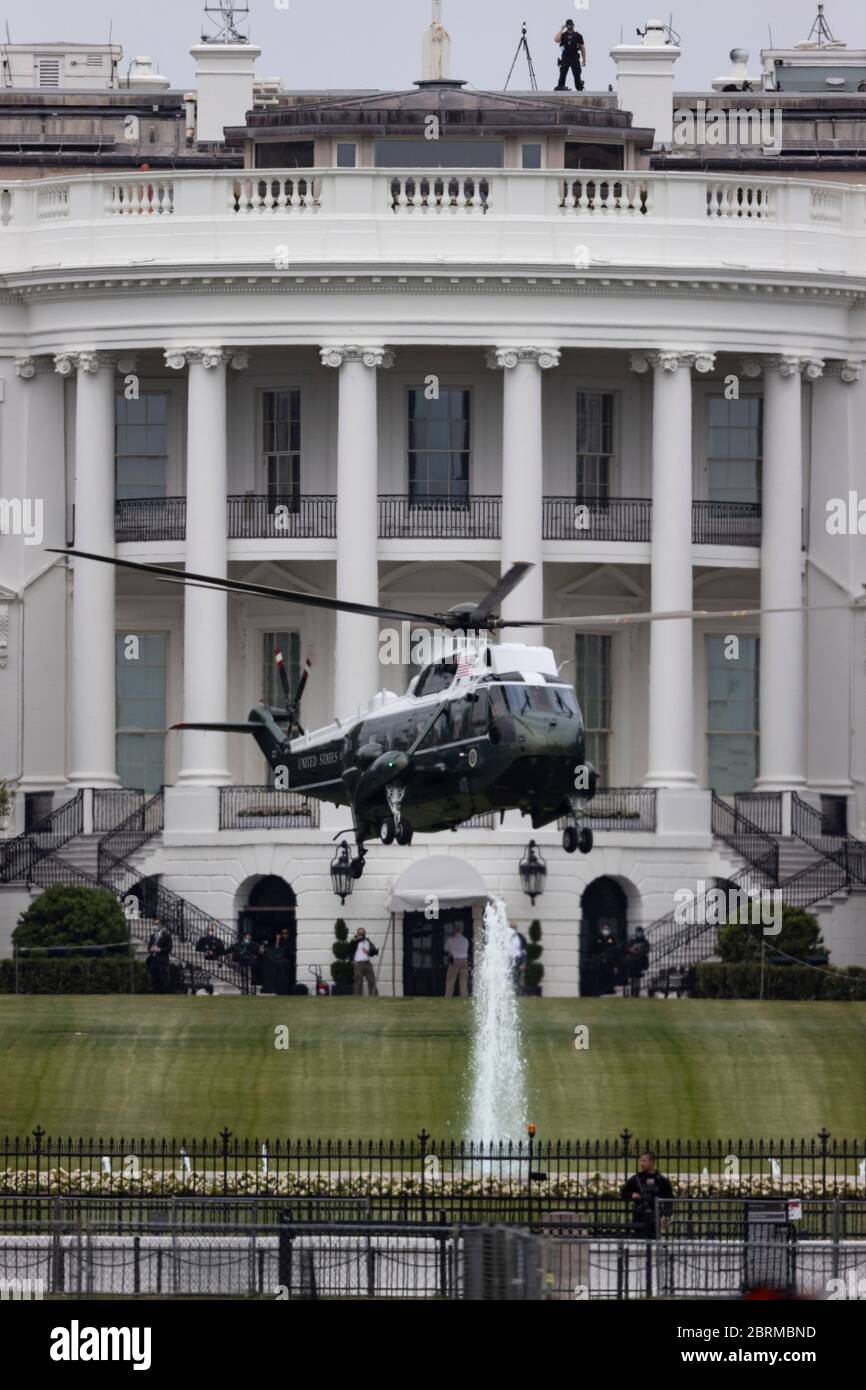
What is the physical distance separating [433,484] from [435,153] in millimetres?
6531

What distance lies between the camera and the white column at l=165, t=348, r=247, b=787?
90.8 meters

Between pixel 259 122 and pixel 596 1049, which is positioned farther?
pixel 259 122

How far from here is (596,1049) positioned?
73812 millimetres

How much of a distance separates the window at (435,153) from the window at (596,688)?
956 cm

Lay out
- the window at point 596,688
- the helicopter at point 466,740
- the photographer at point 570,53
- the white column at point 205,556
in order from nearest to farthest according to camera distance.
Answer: the helicopter at point 466,740 < the white column at point 205,556 < the window at point 596,688 < the photographer at point 570,53

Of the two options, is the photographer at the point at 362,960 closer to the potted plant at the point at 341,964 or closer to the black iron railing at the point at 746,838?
the potted plant at the point at 341,964

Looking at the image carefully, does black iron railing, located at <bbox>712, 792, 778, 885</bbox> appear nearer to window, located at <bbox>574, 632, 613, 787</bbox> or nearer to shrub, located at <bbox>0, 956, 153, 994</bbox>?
window, located at <bbox>574, 632, 613, 787</bbox>

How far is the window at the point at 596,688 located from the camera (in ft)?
309

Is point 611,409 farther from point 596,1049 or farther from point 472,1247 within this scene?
point 472,1247

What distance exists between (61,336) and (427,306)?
284 inches

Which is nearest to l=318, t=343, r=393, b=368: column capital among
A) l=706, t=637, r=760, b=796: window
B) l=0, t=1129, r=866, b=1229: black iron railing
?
l=706, t=637, r=760, b=796: window

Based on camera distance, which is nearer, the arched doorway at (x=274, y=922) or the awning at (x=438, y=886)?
the awning at (x=438, y=886)

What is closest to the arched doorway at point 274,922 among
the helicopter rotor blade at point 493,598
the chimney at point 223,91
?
the chimney at point 223,91
